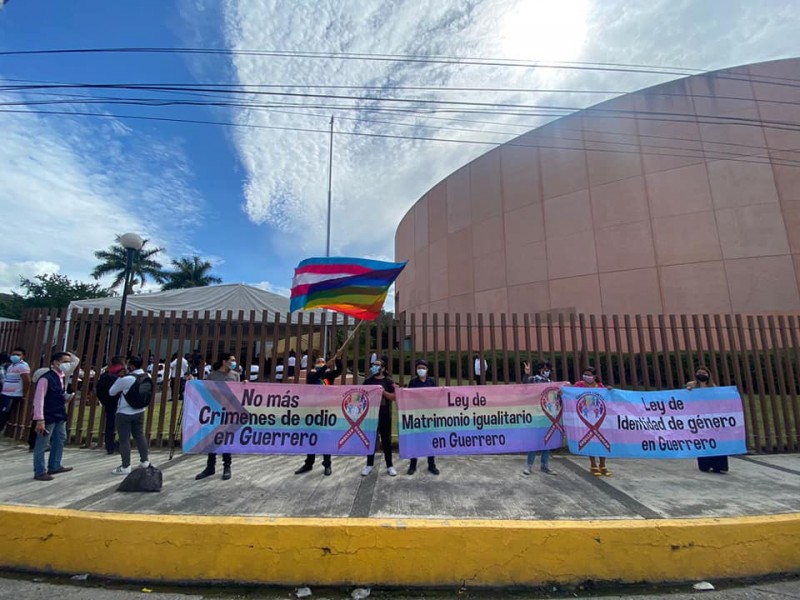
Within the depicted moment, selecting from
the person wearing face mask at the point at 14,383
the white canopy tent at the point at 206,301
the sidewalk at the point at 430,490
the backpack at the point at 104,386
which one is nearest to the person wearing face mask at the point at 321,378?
the sidewalk at the point at 430,490

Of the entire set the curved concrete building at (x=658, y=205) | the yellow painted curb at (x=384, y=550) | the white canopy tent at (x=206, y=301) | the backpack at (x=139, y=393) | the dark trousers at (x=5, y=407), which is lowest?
the yellow painted curb at (x=384, y=550)

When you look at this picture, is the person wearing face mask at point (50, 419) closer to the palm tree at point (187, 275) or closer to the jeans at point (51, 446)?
the jeans at point (51, 446)

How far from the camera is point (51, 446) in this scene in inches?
199

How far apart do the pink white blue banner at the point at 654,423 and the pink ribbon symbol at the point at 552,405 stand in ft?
0.36

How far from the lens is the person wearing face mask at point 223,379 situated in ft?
16.4

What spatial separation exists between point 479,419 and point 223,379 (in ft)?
11.5

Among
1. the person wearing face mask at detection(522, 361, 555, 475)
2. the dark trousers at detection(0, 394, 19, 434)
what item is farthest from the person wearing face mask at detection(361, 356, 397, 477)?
the dark trousers at detection(0, 394, 19, 434)

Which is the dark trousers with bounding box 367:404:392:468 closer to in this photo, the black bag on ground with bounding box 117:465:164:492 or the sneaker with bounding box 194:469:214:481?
the sneaker with bounding box 194:469:214:481

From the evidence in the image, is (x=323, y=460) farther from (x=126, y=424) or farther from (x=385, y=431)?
(x=126, y=424)

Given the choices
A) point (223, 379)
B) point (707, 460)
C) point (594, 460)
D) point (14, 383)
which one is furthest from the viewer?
point (14, 383)

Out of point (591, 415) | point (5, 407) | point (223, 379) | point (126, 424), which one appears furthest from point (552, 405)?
point (5, 407)

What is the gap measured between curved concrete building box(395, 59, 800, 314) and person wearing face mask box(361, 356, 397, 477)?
525 inches

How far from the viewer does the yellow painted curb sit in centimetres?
310

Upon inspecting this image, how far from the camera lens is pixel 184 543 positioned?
315 cm
